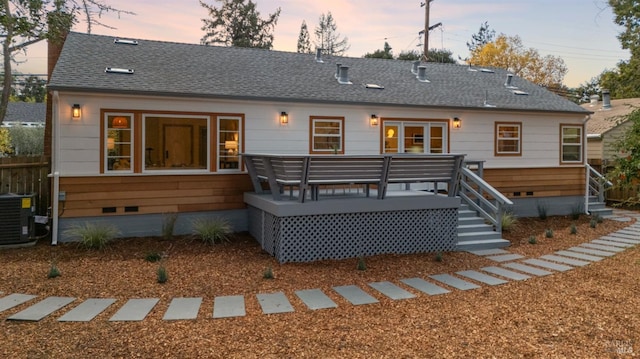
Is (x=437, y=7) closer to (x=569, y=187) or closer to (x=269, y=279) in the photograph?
(x=569, y=187)

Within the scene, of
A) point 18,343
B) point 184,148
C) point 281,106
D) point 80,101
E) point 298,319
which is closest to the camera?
point 18,343

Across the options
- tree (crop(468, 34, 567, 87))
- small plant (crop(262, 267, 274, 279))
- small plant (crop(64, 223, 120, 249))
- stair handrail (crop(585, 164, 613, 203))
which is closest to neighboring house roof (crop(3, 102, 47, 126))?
small plant (crop(64, 223, 120, 249))

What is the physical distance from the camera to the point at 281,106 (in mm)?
9258

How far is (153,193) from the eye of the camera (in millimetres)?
8359

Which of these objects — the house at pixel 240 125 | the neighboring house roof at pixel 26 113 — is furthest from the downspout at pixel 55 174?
the neighboring house roof at pixel 26 113

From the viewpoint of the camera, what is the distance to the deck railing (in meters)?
6.39

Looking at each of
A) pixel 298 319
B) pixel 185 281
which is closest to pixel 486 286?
pixel 298 319

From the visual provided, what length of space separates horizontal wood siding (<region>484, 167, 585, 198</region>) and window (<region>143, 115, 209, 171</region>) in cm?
741

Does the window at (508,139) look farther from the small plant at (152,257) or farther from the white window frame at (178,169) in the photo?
the small plant at (152,257)

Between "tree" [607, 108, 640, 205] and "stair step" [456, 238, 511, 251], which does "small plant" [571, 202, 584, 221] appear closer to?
"stair step" [456, 238, 511, 251]

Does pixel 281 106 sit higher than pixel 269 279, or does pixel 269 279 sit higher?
pixel 281 106

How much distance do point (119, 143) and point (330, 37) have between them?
3280 cm

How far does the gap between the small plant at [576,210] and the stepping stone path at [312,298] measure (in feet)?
15.4

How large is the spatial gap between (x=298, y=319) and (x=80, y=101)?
6.31 meters
